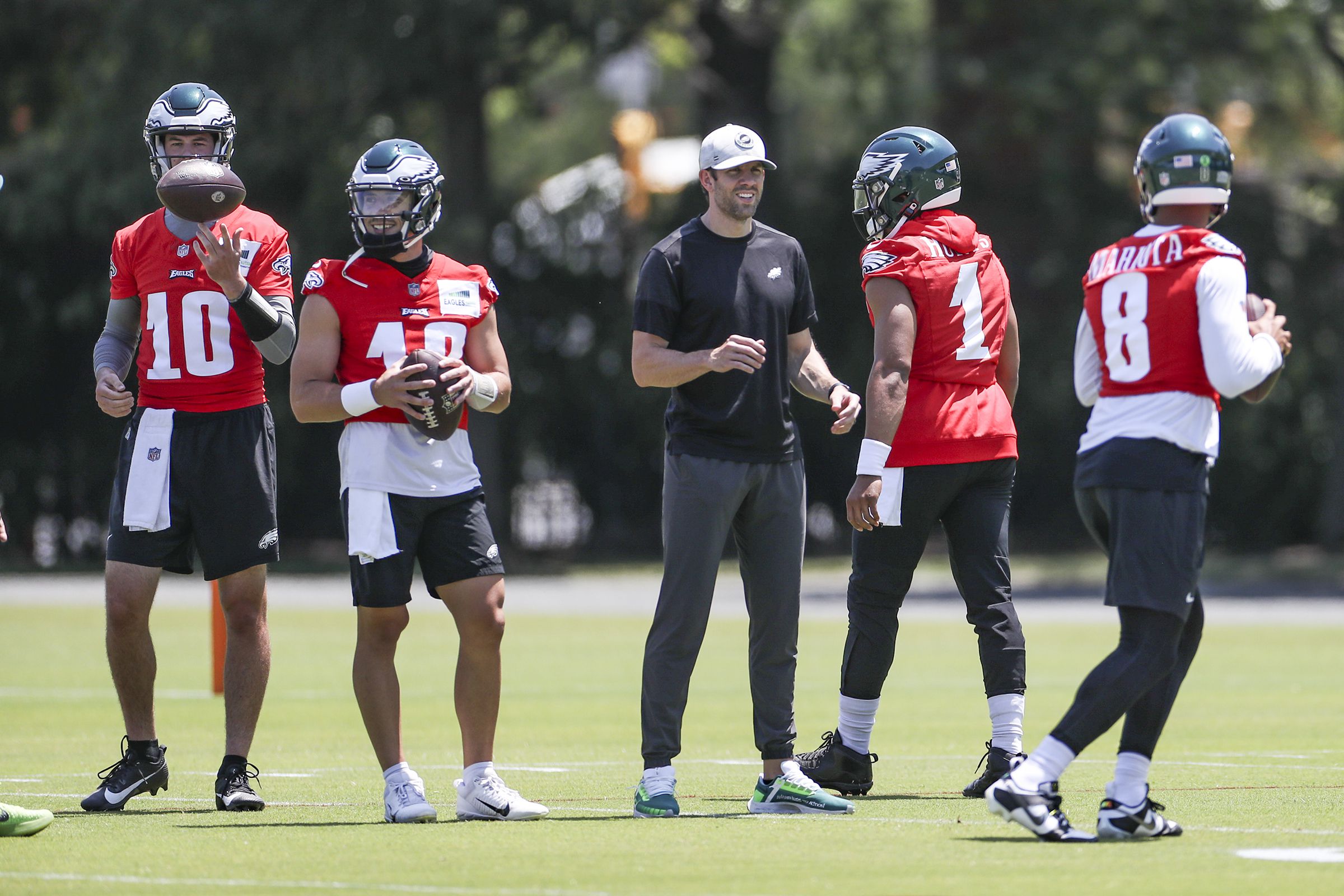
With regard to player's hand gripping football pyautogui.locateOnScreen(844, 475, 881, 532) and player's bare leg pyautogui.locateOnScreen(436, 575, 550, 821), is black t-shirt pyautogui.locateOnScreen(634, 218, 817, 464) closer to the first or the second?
player's hand gripping football pyautogui.locateOnScreen(844, 475, 881, 532)

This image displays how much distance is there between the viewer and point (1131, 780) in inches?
269

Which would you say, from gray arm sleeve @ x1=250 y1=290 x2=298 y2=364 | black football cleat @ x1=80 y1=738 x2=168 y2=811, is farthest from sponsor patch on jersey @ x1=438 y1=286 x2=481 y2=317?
black football cleat @ x1=80 y1=738 x2=168 y2=811

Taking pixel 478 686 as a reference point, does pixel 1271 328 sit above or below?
above

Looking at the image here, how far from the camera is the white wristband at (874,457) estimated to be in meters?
7.92

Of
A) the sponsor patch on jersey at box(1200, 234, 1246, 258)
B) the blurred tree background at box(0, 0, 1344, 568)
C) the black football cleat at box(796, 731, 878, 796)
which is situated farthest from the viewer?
the blurred tree background at box(0, 0, 1344, 568)

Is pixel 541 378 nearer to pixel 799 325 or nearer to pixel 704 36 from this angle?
pixel 704 36

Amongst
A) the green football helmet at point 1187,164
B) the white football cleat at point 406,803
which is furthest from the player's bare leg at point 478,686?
the green football helmet at point 1187,164

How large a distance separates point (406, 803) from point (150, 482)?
1.72 m

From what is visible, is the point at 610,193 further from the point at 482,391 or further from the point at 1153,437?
the point at 1153,437

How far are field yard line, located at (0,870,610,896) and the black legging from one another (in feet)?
6.04

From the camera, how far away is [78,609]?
2164cm

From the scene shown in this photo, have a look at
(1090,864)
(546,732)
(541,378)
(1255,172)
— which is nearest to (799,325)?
(1090,864)

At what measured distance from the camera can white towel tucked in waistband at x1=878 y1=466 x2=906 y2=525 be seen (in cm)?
813

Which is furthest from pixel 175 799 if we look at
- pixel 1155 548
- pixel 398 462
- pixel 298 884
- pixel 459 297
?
pixel 1155 548
